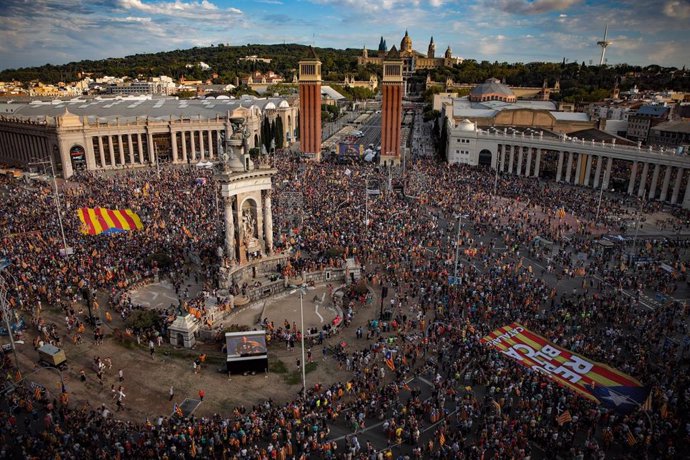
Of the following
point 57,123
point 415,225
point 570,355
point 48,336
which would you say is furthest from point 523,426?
point 57,123

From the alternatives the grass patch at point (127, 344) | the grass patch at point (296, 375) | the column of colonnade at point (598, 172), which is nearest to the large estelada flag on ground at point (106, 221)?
the grass patch at point (127, 344)

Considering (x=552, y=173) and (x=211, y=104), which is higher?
(x=211, y=104)

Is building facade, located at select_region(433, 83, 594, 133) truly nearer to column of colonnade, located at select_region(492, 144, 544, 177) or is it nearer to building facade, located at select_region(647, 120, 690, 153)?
building facade, located at select_region(647, 120, 690, 153)

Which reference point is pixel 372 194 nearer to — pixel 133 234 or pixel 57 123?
pixel 133 234

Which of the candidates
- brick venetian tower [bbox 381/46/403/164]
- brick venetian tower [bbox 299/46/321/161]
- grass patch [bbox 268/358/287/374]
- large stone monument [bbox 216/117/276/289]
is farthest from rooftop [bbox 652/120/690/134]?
grass patch [bbox 268/358/287/374]

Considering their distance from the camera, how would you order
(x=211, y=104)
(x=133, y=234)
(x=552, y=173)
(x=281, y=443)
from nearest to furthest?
1. (x=281, y=443)
2. (x=133, y=234)
3. (x=552, y=173)
4. (x=211, y=104)

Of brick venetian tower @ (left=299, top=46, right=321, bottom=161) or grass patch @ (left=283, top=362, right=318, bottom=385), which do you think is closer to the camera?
grass patch @ (left=283, top=362, right=318, bottom=385)
